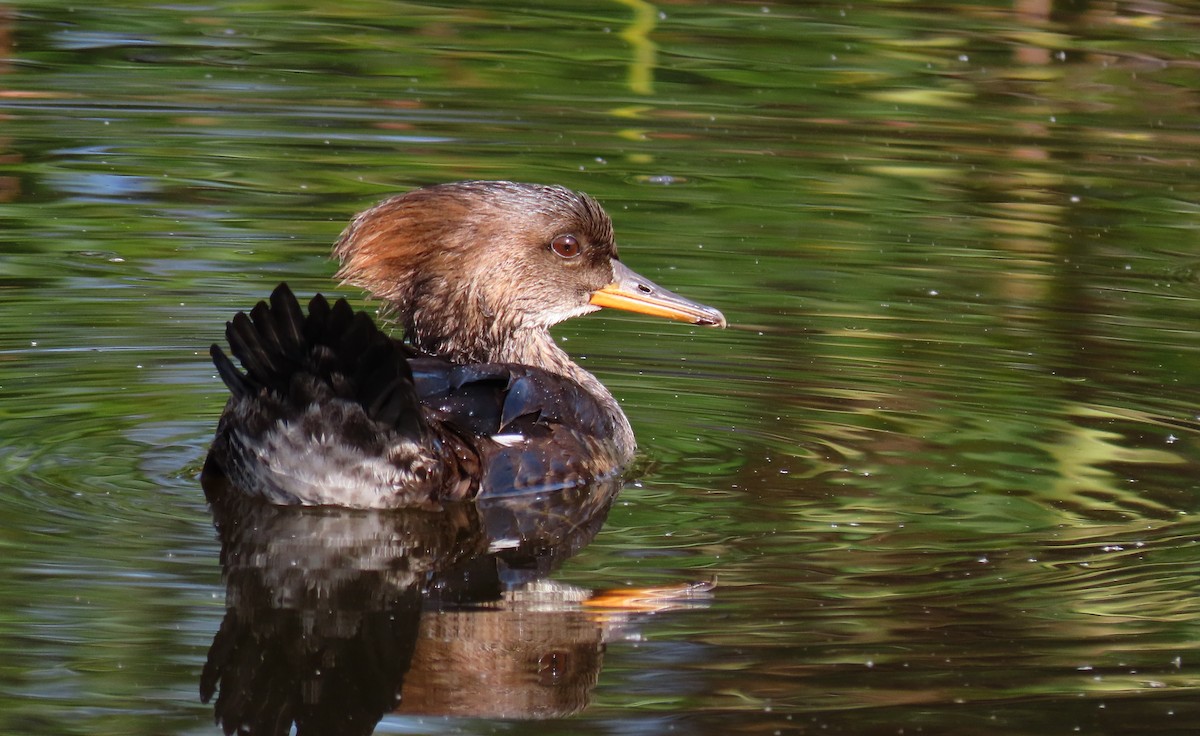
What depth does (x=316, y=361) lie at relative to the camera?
5727 millimetres

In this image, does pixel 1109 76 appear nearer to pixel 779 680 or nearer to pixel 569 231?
pixel 569 231

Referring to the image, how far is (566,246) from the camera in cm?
724

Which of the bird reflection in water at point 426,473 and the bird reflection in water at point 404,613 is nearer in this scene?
the bird reflection in water at point 404,613

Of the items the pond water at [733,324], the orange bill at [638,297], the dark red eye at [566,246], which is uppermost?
the dark red eye at [566,246]

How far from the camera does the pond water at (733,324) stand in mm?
4875

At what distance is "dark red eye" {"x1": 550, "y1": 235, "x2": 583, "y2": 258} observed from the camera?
7215 mm

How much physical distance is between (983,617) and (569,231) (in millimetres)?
2591

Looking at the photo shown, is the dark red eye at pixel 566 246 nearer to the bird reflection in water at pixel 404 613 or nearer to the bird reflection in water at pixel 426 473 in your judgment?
the bird reflection in water at pixel 426 473

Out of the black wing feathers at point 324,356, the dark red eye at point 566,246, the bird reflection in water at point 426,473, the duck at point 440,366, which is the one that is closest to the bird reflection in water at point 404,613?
the bird reflection in water at point 426,473

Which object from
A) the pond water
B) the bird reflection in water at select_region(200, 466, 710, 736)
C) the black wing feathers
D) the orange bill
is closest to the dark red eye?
the orange bill

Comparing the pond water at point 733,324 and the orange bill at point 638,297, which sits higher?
the orange bill at point 638,297

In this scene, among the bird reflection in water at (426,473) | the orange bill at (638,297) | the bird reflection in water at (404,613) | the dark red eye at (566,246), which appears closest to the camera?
the bird reflection in water at (404,613)

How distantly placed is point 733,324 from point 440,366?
7.10 feet

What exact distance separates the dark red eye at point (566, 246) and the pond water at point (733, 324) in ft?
2.17
